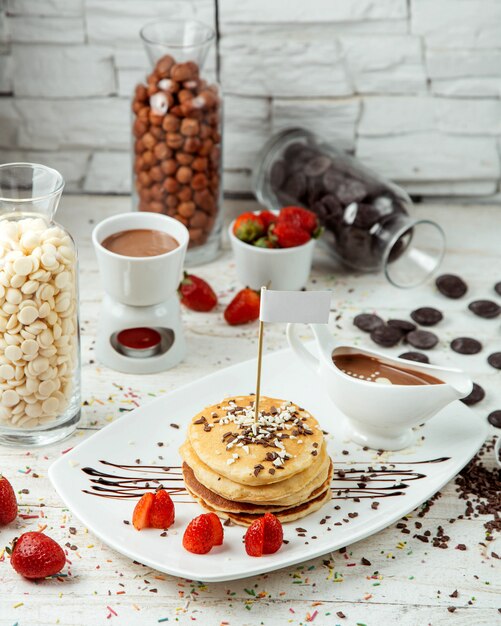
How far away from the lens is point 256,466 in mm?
1553

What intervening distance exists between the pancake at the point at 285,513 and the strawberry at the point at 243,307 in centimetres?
71

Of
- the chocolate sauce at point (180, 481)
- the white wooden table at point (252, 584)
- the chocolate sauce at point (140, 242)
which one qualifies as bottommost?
the white wooden table at point (252, 584)

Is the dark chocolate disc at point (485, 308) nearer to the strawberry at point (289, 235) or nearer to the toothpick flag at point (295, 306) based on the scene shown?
the strawberry at point (289, 235)

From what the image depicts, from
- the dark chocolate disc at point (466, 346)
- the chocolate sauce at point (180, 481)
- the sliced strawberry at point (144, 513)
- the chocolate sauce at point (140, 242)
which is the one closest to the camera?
the sliced strawberry at point (144, 513)

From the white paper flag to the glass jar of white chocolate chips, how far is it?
39cm

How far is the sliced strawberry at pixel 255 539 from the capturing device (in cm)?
148

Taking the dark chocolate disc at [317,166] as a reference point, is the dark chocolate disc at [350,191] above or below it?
below

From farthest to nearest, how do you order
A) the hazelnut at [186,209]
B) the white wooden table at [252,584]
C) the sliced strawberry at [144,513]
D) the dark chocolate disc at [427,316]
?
1. the hazelnut at [186,209]
2. the dark chocolate disc at [427,316]
3. the sliced strawberry at [144,513]
4. the white wooden table at [252,584]

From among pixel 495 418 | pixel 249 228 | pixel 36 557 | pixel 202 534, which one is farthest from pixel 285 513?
pixel 249 228

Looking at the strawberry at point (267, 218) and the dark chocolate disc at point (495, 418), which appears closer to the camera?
the dark chocolate disc at point (495, 418)

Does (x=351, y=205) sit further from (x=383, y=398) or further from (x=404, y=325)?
(x=383, y=398)

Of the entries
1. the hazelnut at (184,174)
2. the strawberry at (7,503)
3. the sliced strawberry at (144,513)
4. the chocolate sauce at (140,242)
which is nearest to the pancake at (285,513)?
the sliced strawberry at (144,513)

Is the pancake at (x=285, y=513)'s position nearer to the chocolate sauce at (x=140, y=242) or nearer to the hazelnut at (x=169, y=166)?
the chocolate sauce at (x=140, y=242)

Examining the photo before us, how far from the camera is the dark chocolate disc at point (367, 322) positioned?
226cm
